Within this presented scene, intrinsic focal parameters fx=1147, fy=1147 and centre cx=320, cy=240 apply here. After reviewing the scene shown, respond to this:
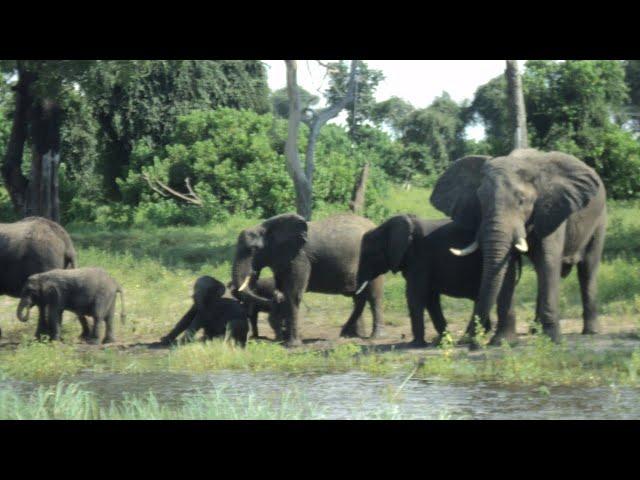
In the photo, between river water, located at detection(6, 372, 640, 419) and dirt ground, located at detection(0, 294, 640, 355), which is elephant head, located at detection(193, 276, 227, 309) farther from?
river water, located at detection(6, 372, 640, 419)

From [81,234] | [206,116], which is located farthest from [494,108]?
[81,234]

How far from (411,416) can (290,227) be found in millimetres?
5794

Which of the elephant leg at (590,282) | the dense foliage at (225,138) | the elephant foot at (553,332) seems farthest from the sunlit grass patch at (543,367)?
the dense foliage at (225,138)

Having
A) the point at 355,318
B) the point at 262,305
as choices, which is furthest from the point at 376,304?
the point at 262,305

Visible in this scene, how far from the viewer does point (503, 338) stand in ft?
43.8

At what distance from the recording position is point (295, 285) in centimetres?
1491

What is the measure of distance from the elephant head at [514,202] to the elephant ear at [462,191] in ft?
0.04

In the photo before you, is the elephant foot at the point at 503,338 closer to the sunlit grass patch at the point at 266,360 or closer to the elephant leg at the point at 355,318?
the sunlit grass patch at the point at 266,360

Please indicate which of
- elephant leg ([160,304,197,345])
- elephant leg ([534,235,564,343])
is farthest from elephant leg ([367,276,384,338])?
elephant leg ([534,235,564,343])

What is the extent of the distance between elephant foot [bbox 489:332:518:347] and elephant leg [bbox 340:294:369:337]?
2339mm

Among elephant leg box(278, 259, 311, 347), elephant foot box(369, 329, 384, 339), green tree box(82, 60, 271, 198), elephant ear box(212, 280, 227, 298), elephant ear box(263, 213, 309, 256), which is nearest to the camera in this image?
elephant ear box(212, 280, 227, 298)

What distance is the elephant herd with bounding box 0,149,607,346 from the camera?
13219 mm

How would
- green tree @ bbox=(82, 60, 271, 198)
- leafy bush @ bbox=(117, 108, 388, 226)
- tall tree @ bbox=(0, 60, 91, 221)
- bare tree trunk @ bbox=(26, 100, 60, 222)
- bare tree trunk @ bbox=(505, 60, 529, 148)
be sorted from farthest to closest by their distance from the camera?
green tree @ bbox=(82, 60, 271, 198)
leafy bush @ bbox=(117, 108, 388, 226)
bare tree trunk @ bbox=(26, 100, 60, 222)
tall tree @ bbox=(0, 60, 91, 221)
bare tree trunk @ bbox=(505, 60, 529, 148)

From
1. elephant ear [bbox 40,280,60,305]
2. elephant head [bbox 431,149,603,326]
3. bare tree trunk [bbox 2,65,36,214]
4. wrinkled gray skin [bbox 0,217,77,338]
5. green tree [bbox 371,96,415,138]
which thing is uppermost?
green tree [bbox 371,96,415,138]
